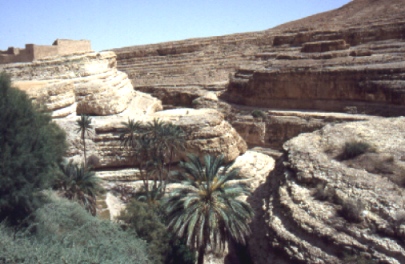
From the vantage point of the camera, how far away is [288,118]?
91.4 ft

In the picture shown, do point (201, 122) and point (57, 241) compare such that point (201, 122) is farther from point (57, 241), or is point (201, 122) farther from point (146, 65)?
point (146, 65)

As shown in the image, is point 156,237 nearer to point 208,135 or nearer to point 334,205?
point 334,205

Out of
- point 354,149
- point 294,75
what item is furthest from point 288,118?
point 354,149

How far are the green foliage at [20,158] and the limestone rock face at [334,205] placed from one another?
7041mm

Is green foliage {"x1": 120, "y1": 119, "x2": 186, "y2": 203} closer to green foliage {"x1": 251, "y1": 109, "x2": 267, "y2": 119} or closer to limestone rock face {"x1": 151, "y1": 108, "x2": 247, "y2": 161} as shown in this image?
limestone rock face {"x1": 151, "y1": 108, "x2": 247, "y2": 161}

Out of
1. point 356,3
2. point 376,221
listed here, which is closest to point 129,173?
point 376,221

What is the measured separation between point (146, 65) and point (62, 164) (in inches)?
1232

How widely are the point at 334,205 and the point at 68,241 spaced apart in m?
7.60

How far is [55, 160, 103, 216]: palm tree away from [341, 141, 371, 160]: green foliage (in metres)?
9.28

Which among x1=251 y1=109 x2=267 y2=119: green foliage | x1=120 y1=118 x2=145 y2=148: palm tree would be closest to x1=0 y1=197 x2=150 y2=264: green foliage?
x1=120 y1=118 x2=145 y2=148: palm tree

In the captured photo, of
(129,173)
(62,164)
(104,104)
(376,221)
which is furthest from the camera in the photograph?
(104,104)

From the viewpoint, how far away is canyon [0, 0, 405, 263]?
13.0m

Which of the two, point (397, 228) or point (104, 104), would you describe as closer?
point (397, 228)

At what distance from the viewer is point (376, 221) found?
40.1 ft
